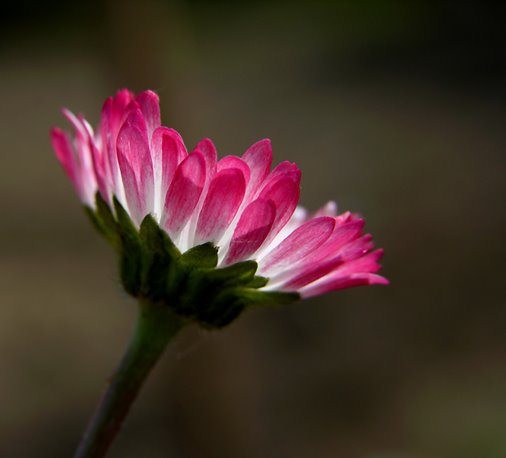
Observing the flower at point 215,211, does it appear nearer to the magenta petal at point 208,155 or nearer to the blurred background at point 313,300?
the magenta petal at point 208,155

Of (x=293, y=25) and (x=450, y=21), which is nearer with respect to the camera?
(x=450, y=21)

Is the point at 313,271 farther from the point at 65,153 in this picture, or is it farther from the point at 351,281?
the point at 65,153

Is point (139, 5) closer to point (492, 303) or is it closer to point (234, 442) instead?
point (234, 442)

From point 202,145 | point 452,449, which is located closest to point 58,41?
point 452,449

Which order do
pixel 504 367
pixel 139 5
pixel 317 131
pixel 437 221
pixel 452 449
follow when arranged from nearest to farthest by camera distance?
pixel 139 5 → pixel 452 449 → pixel 504 367 → pixel 437 221 → pixel 317 131

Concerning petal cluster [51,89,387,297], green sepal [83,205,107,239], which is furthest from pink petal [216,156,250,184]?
green sepal [83,205,107,239]

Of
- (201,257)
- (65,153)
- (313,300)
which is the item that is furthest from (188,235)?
(313,300)

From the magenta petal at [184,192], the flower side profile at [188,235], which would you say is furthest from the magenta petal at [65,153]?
the magenta petal at [184,192]

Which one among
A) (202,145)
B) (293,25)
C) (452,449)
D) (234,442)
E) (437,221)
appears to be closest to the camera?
(202,145)
